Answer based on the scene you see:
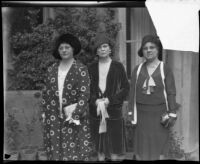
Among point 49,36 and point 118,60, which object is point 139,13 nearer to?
point 118,60

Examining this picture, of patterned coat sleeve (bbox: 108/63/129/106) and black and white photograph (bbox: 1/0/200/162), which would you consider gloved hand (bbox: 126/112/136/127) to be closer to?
black and white photograph (bbox: 1/0/200/162)

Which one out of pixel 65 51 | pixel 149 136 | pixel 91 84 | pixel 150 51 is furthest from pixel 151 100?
pixel 65 51

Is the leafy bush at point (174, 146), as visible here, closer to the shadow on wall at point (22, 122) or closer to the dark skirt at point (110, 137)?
the dark skirt at point (110, 137)

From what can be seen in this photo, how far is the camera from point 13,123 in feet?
13.7

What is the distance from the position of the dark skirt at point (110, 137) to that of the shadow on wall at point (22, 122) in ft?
1.90

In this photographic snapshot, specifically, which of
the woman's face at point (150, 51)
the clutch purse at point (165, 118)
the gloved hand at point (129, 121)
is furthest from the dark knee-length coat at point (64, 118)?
the clutch purse at point (165, 118)

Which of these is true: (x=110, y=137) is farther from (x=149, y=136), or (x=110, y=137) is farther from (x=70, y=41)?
(x=70, y=41)

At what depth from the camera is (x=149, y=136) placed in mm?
4250

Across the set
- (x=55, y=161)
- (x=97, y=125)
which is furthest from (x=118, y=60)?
(x=55, y=161)

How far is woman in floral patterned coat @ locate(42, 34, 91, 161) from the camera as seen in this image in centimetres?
414

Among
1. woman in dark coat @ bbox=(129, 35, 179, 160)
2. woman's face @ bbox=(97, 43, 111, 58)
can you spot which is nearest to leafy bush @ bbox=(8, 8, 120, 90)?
woman's face @ bbox=(97, 43, 111, 58)

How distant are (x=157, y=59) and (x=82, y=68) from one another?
2.60ft

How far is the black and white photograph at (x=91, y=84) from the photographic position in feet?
13.6

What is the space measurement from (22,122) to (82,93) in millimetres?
704
